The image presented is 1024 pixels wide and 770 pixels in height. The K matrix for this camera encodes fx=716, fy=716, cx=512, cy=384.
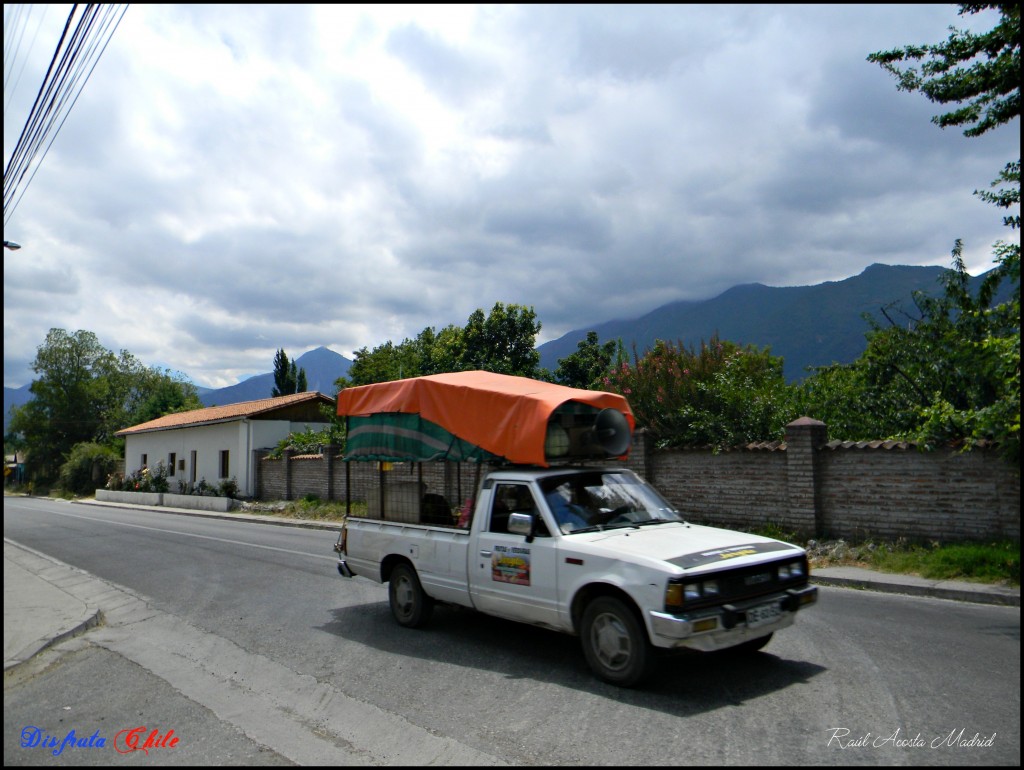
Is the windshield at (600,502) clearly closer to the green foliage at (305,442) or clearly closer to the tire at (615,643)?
the tire at (615,643)

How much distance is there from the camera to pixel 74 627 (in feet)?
27.2

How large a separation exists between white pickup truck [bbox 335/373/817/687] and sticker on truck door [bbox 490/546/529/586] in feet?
0.04

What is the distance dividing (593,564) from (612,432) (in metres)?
2.04

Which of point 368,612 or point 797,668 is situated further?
point 368,612

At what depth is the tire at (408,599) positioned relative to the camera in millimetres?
7676

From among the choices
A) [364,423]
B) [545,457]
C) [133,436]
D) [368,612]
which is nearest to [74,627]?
[368,612]

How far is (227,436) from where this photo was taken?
3494 cm

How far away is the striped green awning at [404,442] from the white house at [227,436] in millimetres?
24610

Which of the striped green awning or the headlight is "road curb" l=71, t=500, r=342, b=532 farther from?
the headlight

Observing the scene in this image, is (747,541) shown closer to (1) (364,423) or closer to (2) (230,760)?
(2) (230,760)

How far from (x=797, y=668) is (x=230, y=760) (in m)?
4.31

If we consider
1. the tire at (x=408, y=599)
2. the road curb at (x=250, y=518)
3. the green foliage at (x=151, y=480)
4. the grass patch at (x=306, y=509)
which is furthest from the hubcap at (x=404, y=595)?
the green foliage at (x=151, y=480)

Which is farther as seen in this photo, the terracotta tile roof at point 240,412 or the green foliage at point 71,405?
the green foliage at point 71,405

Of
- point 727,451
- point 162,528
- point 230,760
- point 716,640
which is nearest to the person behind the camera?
point 230,760
